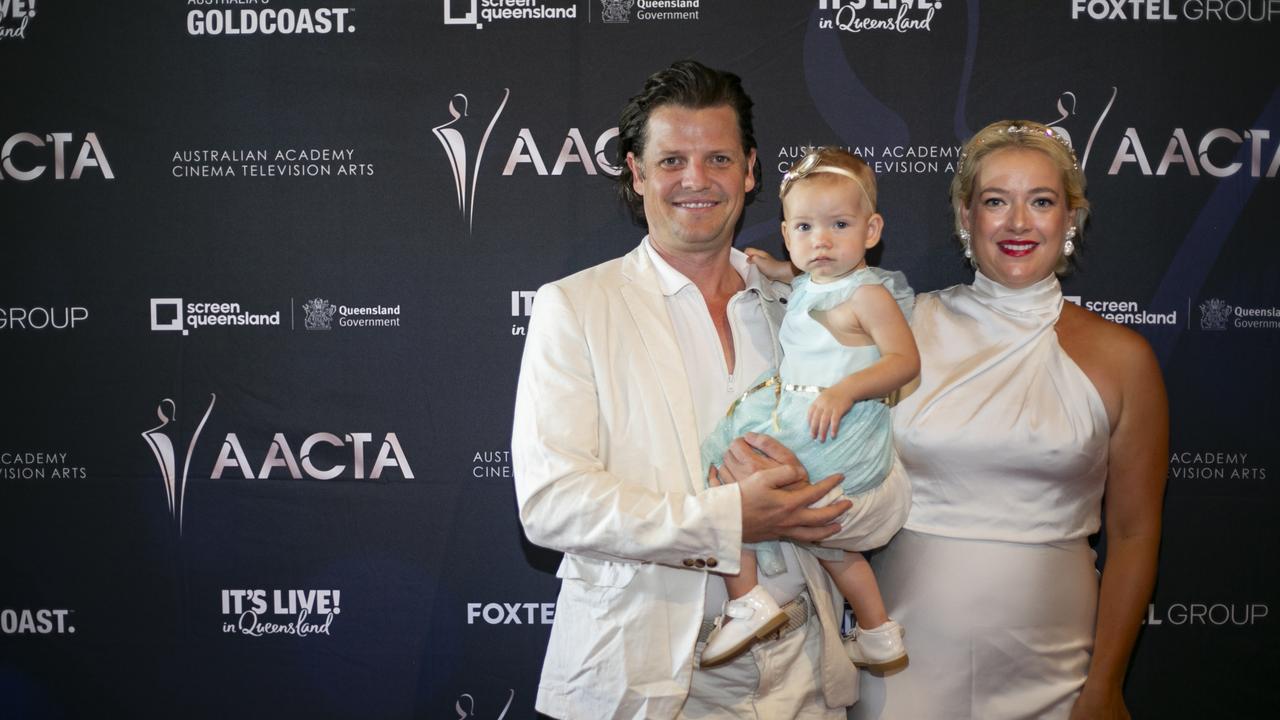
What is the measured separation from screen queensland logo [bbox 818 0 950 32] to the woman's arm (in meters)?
1.45

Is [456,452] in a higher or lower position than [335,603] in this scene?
higher

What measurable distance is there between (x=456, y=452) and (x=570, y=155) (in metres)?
1.15

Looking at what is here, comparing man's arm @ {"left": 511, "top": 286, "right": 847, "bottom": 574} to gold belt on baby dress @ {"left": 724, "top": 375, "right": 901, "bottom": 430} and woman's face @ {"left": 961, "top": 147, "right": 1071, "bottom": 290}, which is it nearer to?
gold belt on baby dress @ {"left": 724, "top": 375, "right": 901, "bottom": 430}

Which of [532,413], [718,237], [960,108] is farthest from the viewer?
[960,108]

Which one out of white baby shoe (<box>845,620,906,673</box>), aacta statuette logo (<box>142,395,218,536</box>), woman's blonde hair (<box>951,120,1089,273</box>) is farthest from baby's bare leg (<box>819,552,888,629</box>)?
aacta statuette logo (<box>142,395,218,536</box>)

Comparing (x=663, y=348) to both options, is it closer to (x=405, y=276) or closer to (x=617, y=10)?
(x=405, y=276)

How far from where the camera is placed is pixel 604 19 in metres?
3.27

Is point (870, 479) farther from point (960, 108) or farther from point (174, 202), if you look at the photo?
point (174, 202)

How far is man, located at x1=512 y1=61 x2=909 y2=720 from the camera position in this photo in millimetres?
2029

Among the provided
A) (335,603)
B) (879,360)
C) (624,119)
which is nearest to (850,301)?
(879,360)

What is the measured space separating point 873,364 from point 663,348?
1.62ft

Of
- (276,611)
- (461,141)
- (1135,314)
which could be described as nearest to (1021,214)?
(1135,314)

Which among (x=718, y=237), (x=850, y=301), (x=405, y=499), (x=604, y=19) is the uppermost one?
(x=604, y=19)

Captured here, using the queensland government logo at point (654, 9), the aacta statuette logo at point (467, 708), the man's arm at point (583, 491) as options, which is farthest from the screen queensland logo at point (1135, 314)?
the aacta statuette logo at point (467, 708)
